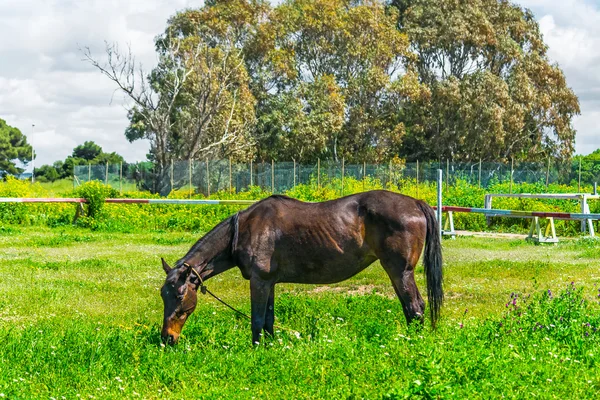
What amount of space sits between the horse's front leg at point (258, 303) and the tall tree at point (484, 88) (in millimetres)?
42786

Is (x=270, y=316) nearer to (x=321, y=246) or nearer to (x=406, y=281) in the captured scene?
(x=321, y=246)

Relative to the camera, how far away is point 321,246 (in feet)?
26.6

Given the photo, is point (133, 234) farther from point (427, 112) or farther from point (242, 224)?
point (427, 112)

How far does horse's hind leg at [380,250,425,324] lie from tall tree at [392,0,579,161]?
42147mm

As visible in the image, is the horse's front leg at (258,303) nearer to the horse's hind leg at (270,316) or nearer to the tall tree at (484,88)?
the horse's hind leg at (270,316)

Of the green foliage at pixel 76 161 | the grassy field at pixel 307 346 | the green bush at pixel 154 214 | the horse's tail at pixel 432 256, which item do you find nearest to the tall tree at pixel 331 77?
the green bush at pixel 154 214

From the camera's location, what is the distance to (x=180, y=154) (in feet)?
156

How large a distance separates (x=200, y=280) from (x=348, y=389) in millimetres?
2679

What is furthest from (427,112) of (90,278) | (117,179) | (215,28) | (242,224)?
(242,224)

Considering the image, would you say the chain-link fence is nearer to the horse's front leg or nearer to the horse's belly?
the horse's belly

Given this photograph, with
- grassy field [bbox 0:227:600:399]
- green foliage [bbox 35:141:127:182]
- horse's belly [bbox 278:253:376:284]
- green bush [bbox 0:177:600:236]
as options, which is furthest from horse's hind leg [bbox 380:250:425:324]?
green foliage [bbox 35:141:127:182]

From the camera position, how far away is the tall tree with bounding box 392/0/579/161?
49281 mm

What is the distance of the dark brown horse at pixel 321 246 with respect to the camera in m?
7.90

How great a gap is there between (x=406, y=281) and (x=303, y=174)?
31.5 metres
